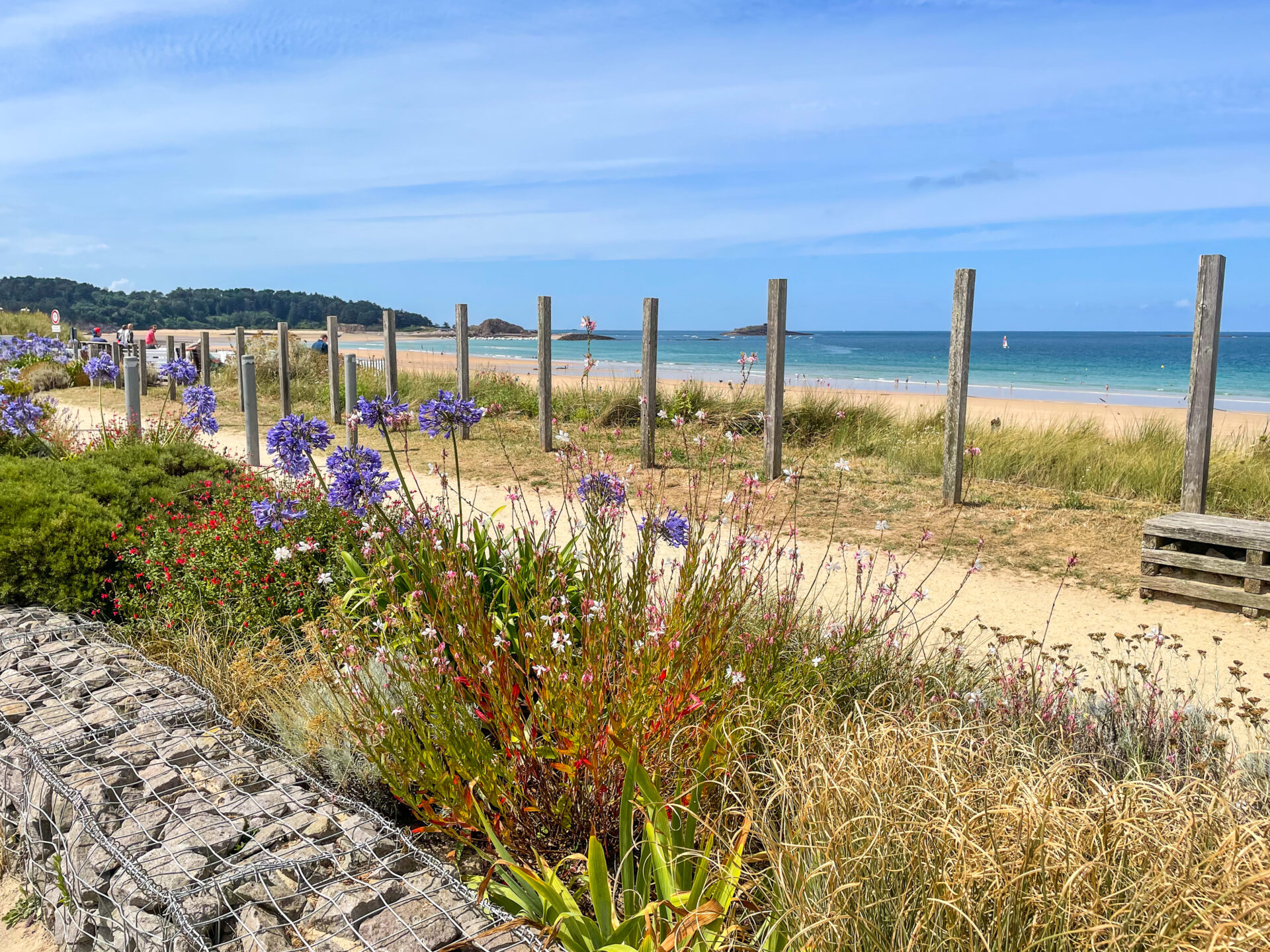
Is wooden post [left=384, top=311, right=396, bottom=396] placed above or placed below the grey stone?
above

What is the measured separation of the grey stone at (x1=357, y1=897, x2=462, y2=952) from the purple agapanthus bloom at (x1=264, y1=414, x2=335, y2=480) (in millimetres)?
1895

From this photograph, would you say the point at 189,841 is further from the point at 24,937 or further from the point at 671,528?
the point at 671,528

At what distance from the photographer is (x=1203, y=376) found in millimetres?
7891

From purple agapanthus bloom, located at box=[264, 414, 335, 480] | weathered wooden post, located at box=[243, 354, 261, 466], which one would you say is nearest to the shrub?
purple agapanthus bloom, located at box=[264, 414, 335, 480]

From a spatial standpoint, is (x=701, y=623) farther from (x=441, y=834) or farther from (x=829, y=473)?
(x=829, y=473)

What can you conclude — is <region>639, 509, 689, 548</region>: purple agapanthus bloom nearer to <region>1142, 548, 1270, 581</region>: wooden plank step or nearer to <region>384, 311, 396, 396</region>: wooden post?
<region>1142, 548, 1270, 581</region>: wooden plank step

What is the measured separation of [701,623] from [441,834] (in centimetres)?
109

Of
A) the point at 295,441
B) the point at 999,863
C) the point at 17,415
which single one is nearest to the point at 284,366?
the point at 17,415

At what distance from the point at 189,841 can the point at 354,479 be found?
133 cm

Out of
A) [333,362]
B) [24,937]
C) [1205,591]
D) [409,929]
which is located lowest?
[24,937]

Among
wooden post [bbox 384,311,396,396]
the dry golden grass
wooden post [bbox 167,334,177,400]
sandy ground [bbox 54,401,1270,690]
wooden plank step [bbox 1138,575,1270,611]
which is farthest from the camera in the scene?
wooden post [bbox 167,334,177,400]

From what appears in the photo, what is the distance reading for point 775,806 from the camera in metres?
2.97

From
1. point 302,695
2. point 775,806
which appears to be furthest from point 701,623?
point 302,695

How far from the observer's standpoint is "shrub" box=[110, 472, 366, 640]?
493 cm
